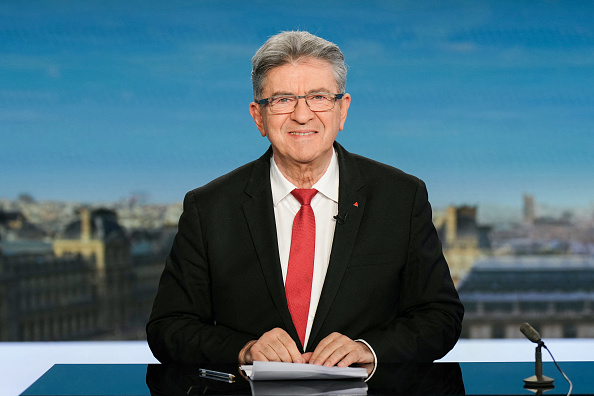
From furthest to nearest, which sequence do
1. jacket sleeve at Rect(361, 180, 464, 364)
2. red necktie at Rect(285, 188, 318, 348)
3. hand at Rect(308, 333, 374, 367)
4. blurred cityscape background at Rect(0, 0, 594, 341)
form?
1. blurred cityscape background at Rect(0, 0, 594, 341)
2. red necktie at Rect(285, 188, 318, 348)
3. jacket sleeve at Rect(361, 180, 464, 364)
4. hand at Rect(308, 333, 374, 367)

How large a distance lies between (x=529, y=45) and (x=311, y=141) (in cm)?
462

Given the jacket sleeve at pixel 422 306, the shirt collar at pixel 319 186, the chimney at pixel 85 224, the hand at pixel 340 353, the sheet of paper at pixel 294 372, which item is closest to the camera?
the sheet of paper at pixel 294 372

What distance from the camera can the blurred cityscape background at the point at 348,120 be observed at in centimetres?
602

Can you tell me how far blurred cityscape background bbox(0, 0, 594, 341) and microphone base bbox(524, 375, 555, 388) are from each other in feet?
15.0

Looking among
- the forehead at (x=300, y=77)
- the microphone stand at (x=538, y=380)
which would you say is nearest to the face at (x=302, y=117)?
the forehead at (x=300, y=77)

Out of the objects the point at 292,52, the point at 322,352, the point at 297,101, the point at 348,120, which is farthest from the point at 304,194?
the point at 348,120

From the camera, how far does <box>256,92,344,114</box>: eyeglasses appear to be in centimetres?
192

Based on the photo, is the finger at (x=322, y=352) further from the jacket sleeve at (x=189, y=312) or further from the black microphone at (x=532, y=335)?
the black microphone at (x=532, y=335)

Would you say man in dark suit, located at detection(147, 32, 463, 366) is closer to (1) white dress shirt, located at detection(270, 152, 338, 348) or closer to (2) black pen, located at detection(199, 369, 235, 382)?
(1) white dress shirt, located at detection(270, 152, 338, 348)

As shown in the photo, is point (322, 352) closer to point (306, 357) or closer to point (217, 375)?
point (306, 357)

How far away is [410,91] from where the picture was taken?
6.10 meters

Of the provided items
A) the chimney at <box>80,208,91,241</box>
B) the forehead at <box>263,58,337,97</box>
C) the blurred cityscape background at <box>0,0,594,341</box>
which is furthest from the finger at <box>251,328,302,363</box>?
the chimney at <box>80,208,91,241</box>

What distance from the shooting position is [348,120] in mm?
6090

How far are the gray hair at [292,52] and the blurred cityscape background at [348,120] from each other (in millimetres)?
4109
